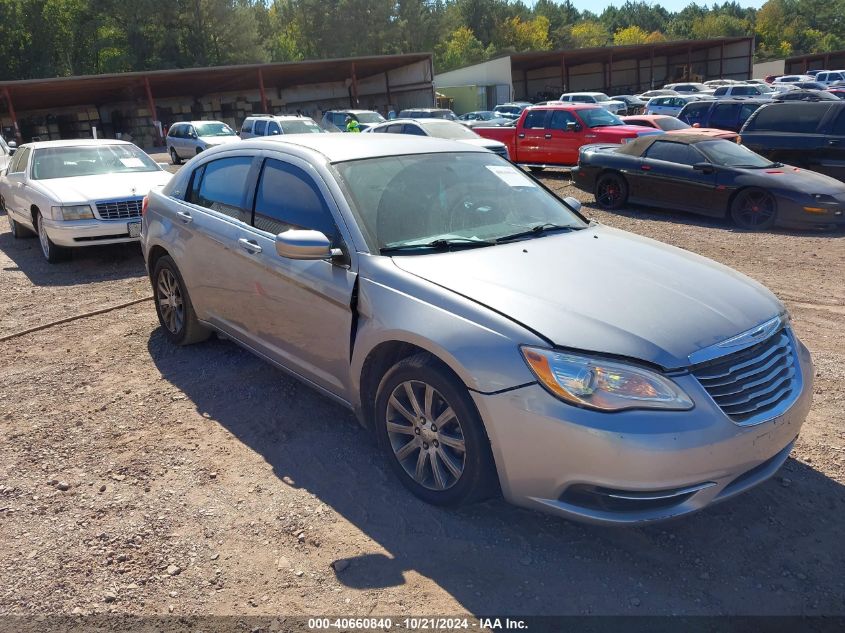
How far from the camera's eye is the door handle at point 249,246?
413 centimetres

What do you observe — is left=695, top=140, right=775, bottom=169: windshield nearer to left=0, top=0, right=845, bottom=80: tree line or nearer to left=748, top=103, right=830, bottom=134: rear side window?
left=748, top=103, right=830, bottom=134: rear side window

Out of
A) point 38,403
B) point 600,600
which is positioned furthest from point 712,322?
point 38,403

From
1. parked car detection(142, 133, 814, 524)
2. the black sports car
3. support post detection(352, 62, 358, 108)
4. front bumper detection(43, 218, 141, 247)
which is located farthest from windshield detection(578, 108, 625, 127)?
support post detection(352, 62, 358, 108)

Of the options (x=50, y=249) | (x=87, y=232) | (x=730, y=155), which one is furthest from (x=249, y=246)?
(x=730, y=155)

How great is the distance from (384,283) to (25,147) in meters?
9.28

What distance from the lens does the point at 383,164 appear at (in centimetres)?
398

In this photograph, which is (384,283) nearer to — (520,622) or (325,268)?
(325,268)

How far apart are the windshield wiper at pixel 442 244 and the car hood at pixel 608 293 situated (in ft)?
0.28

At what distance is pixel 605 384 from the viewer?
2674 mm

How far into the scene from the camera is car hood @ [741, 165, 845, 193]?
959cm

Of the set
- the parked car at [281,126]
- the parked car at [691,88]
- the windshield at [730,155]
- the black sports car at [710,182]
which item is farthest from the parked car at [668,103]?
the windshield at [730,155]

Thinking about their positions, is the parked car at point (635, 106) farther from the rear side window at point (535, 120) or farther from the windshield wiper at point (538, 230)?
the windshield wiper at point (538, 230)

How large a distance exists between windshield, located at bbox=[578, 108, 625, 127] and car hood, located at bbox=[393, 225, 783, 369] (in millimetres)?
12999

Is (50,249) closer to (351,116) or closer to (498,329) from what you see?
(498,329)
